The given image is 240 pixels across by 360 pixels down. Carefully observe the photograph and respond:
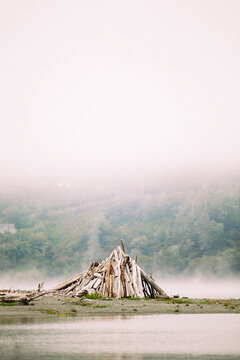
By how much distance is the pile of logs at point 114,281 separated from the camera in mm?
31212

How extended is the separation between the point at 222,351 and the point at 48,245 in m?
125

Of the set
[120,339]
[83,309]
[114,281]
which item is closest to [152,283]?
[114,281]

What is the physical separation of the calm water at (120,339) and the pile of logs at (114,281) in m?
12.9

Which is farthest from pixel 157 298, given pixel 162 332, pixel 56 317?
pixel 162 332

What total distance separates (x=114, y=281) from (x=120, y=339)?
18591 mm

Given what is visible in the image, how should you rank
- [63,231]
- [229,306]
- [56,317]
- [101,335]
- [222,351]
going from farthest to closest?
[63,231]
[229,306]
[56,317]
[101,335]
[222,351]

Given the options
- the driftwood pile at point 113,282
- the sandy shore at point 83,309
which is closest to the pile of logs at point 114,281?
the driftwood pile at point 113,282

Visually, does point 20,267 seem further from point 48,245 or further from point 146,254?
point 146,254

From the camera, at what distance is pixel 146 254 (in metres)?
133

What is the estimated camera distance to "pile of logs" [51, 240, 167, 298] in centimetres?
3121

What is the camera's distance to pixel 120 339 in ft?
43.0

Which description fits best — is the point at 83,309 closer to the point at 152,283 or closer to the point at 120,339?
the point at 120,339

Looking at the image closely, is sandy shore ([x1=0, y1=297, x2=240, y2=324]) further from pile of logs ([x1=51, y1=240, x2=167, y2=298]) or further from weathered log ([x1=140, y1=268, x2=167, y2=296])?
weathered log ([x1=140, y1=268, x2=167, y2=296])

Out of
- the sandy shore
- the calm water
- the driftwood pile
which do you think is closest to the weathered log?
the driftwood pile
